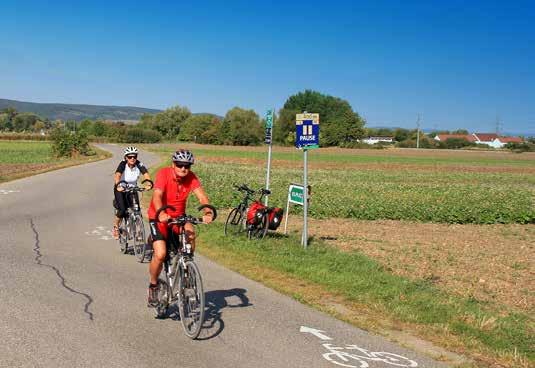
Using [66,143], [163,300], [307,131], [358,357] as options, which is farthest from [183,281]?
[66,143]

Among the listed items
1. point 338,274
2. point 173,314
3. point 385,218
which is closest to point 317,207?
point 385,218

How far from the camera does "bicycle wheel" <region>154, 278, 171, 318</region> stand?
632 centimetres

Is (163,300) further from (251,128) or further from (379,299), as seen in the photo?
(251,128)

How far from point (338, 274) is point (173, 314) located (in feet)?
11.2

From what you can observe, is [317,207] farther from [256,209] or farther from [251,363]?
[251,363]

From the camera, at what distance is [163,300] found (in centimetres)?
635

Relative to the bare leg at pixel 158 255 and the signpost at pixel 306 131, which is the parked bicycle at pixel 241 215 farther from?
the bare leg at pixel 158 255

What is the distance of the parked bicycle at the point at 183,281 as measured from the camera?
574 centimetres

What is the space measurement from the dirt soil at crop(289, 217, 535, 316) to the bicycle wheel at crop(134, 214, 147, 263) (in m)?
4.56

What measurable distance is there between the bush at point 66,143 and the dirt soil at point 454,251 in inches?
Answer: 1491

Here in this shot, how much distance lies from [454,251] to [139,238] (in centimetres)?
710

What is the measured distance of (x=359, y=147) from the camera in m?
122

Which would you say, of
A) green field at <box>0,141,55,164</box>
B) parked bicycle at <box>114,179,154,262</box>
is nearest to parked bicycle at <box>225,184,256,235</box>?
parked bicycle at <box>114,179,154,262</box>

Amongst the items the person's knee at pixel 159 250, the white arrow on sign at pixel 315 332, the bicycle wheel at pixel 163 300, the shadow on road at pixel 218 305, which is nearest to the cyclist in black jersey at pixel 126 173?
the shadow on road at pixel 218 305
